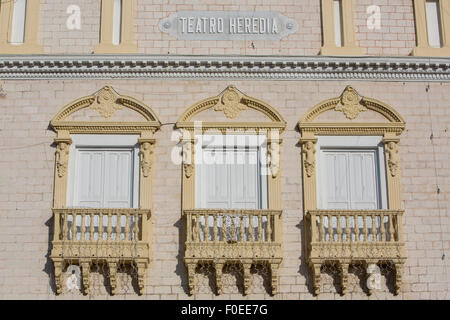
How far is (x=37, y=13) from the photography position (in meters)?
21.8

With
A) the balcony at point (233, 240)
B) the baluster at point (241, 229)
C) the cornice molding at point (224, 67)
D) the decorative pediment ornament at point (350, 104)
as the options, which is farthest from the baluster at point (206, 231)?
the decorative pediment ornament at point (350, 104)

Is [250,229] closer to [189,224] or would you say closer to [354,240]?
[189,224]

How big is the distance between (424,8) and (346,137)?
417 centimetres

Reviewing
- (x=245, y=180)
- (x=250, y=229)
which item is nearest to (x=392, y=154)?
(x=245, y=180)

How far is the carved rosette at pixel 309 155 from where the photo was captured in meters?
20.3

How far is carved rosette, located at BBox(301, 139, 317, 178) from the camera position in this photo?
20.3 metres

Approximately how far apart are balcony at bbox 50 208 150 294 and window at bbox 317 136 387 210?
14.1 feet

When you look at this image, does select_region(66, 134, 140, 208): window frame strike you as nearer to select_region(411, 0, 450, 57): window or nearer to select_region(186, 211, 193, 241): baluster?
select_region(186, 211, 193, 241): baluster

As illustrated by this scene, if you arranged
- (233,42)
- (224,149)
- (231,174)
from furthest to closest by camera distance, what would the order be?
(233,42), (224,149), (231,174)

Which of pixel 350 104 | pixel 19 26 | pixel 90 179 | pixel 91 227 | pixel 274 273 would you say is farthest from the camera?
pixel 19 26

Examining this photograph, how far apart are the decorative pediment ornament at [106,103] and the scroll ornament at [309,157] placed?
4593mm

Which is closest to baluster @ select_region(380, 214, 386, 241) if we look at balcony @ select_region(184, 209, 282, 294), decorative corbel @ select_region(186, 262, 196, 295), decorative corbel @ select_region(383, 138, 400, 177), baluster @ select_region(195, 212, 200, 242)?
decorative corbel @ select_region(383, 138, 400, 177)

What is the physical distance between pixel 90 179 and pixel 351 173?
6.23 m

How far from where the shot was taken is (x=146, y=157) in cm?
2027
